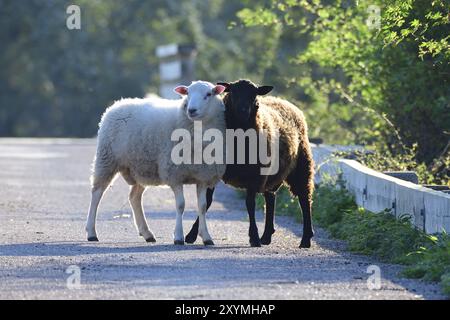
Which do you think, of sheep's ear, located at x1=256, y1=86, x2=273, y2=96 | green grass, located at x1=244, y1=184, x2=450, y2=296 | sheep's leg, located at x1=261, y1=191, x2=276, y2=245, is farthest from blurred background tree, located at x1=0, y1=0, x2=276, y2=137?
sheep's ear, located at x1=256, y1=86, x2=273, y2=96

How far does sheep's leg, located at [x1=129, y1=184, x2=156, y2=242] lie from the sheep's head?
64.0 inches

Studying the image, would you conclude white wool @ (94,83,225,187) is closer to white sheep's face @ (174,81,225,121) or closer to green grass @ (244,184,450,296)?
white sheep's face @ (174,81,225,121)

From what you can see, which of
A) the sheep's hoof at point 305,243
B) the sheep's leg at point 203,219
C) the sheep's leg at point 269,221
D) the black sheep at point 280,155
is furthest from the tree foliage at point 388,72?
the sheep's leg at point 203,219

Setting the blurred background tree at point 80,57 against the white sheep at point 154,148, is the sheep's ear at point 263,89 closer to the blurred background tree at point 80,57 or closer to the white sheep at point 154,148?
the white sheep at point 154,148

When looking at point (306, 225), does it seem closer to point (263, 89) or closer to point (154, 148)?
point (263, 89)

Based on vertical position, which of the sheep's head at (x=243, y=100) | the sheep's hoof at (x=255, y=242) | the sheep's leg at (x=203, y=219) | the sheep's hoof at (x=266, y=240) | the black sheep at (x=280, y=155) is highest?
the sheep's head at (x=243, y=100)

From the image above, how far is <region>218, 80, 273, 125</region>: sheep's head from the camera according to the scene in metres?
15.2

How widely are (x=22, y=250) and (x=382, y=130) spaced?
10506 mm

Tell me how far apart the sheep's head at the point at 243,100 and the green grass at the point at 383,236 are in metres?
1.86

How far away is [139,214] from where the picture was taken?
631 inches

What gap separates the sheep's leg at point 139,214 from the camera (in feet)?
51.6

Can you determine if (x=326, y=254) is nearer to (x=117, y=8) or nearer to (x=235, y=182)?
(x=235, y=182)

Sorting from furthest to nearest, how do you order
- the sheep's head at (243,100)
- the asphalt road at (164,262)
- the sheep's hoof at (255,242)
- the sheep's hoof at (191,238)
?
the sheep's hoof at (191,238) → the sheep's head at (243,100) → the sheep's hoof at (255,242) → the asphalt road at (164,262)
